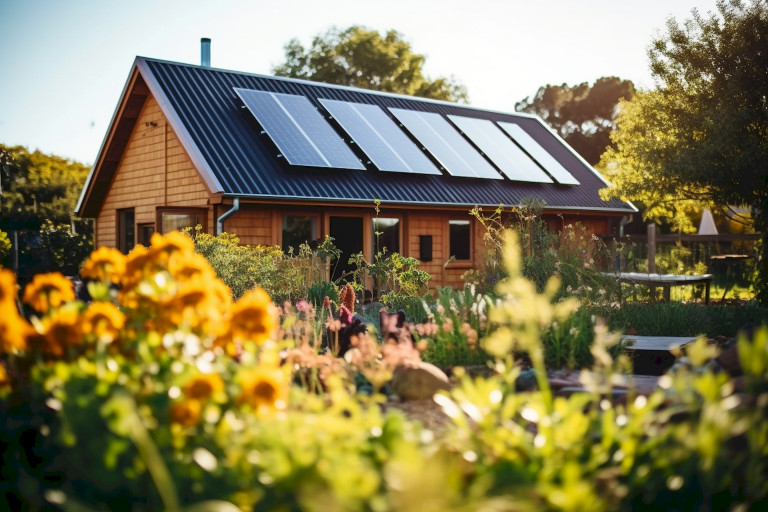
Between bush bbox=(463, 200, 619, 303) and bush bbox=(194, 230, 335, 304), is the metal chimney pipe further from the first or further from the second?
bush bbox=(463, 200, 619, 303)

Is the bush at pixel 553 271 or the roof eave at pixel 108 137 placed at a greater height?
the roof eave at pixel 108 137

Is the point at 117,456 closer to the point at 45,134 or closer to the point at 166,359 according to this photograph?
the point at 166,359

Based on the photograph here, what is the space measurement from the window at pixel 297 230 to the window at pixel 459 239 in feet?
11.4

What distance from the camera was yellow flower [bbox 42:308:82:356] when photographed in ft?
10.1

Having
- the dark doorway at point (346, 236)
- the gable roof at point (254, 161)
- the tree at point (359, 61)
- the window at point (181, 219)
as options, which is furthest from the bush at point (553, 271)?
the tree at point (359, 61)

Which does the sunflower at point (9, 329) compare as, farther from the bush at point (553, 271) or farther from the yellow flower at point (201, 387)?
the bush at point (553, 271)

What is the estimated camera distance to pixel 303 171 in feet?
51.6

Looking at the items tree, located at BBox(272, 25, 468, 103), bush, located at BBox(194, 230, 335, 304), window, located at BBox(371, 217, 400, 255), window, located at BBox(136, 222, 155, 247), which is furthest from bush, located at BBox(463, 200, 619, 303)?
tree, located at BBox(272, 25, 468, 103)

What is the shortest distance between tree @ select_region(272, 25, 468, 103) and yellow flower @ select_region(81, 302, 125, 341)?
39.8 meters

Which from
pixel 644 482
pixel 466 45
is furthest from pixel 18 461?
pixel 466 45

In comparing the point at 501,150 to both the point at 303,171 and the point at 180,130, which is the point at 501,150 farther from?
the point at 180,130

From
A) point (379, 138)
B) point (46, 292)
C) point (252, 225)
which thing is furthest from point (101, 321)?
point (379, 138)

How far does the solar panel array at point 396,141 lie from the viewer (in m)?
16.1

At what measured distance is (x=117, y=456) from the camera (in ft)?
8.87
